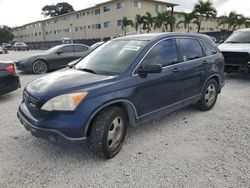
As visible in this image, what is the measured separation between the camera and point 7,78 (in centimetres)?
601

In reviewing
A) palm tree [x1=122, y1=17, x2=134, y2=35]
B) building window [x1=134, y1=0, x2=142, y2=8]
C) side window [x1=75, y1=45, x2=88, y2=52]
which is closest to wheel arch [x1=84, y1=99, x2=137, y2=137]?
side window [x1=75, y1=45, x2=88, y2=52]

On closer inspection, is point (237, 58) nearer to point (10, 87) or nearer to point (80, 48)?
point (10, 87)

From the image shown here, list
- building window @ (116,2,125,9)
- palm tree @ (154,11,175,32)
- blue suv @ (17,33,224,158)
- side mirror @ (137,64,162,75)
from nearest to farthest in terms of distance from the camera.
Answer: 1. blue suv @ (17,33,224,158)
2. side mirror @ (137,64,162,75)
3. palm tree @ (154,11,175,32)
4. building window @ (116,2,125,9)

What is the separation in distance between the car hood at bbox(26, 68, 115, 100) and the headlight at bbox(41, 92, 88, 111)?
68 millimetres

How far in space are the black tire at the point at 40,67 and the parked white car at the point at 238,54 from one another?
7427 mm

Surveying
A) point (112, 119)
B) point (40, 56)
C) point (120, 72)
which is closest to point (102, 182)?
point (112, 119)

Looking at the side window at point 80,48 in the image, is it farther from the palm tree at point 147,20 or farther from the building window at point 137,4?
the building window at point 137,4

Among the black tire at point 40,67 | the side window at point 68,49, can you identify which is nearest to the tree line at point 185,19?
the side window at point 68,49

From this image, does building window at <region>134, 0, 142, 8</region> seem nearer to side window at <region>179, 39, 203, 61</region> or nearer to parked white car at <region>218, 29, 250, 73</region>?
parked white car at <region>218, 29, 250, 73</region>

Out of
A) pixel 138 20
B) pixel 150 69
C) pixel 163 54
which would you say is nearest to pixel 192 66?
pixel 163 54

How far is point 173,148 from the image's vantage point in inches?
138

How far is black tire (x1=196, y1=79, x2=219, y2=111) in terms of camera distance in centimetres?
484

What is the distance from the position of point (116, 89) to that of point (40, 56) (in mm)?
8435

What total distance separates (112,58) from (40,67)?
25.0ft
